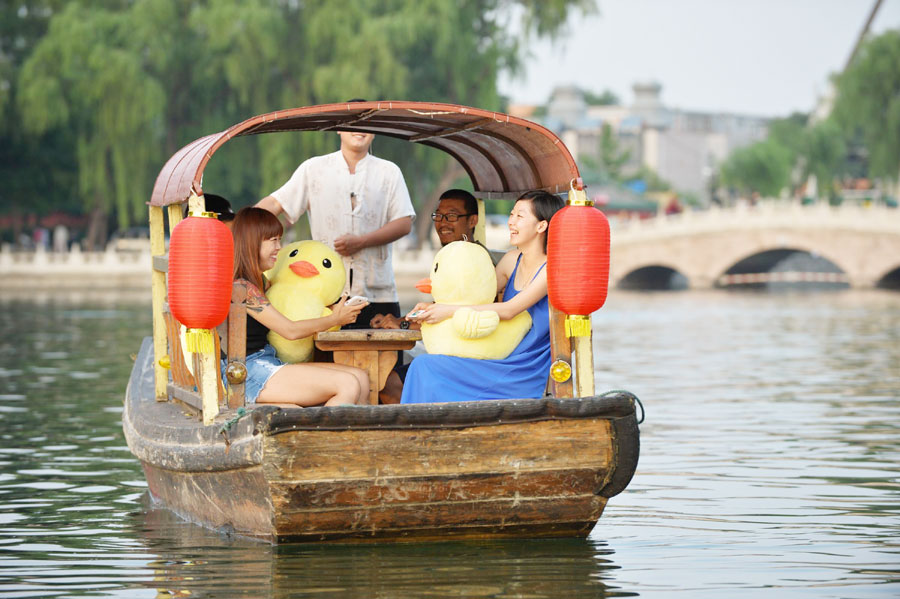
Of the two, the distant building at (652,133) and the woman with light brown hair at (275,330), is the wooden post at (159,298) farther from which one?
the distant building at (652,133)

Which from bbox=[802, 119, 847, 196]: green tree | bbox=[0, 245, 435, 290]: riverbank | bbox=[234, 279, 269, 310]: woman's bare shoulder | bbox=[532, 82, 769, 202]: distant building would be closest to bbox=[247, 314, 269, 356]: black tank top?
bbox=[234, 279, 269, 310]: woman's bare shoulder

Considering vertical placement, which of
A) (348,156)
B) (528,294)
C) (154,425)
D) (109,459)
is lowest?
(109,459)

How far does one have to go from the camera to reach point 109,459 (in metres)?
8.95

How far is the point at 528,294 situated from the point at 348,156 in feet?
5.35

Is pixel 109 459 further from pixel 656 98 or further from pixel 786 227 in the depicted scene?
pixel 656 98

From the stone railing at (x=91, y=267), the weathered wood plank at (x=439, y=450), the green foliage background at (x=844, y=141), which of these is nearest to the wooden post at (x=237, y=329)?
the weathered wood plank at (x=439, y=450)

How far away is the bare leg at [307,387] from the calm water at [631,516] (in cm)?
61

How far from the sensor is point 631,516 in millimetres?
6859

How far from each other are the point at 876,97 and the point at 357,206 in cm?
3419

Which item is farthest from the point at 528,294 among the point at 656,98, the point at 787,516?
the point at 656,98

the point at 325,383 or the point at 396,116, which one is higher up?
the point at 396,116

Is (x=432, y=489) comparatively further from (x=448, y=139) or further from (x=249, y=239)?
(x=448, y=139)

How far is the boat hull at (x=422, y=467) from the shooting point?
17.6 ft

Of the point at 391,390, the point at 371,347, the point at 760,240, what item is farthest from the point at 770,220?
the point at 371,347
